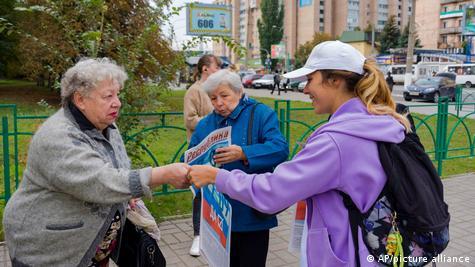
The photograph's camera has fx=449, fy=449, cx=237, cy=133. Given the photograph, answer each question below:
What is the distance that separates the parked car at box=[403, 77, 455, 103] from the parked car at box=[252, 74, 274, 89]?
59.7 feet

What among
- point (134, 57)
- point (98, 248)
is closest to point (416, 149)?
point (98, 248)

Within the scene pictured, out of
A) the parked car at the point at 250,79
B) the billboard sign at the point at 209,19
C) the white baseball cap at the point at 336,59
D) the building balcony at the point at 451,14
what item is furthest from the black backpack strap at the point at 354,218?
the building balcony at the point at 451,14

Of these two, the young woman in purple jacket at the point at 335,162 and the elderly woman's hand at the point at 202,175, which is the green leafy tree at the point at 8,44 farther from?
the young woman in purple jacket at the point at 335,162

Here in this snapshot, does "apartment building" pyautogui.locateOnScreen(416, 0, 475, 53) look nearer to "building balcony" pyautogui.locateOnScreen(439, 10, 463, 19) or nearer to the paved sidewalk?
"building balcony" pyautogui.locateOnScreen(439, 10, 463, 19)

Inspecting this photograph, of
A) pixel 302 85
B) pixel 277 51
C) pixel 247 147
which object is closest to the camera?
pixel 247 147

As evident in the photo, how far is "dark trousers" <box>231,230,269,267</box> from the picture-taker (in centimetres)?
275

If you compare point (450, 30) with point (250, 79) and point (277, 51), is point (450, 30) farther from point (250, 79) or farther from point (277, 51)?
point (250, 79)

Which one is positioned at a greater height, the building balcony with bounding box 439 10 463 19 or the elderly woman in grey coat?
the building balcony with bounding box 439 10 463 19

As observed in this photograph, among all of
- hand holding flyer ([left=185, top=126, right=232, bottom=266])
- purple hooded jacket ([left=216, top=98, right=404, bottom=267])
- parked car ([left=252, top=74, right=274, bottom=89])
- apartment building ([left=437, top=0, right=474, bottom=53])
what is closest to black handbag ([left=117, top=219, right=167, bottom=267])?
hand holding flyer ([left=185, top=126, right=232, bottom=266])

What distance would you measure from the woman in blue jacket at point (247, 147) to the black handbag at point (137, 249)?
0.49 metres

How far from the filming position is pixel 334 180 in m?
1.72

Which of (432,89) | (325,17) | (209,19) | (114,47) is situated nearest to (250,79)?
(432,89)

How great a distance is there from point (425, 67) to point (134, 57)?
41889 mm

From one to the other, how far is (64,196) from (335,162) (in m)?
1.19
